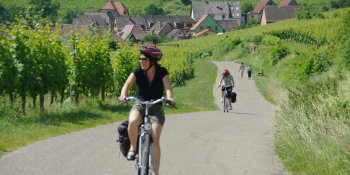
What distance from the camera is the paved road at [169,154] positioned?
269 inches

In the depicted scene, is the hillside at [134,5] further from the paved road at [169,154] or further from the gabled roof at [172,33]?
the paved road at [169,154]

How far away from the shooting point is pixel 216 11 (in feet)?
478

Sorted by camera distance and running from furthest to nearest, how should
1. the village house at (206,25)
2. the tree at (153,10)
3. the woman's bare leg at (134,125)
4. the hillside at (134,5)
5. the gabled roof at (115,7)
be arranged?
the gabled roof at (115,7) → the tree at (153,10) → the hillside at (134,5) → the village house at (206,25) → the woman's bare leg at (134,125)

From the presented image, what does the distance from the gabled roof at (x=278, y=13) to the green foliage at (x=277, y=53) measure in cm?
6999

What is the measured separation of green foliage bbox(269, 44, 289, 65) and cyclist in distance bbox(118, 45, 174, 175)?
41904 millimetres

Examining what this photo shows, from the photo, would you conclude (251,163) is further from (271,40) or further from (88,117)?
(271,40)

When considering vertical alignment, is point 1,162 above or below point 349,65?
below

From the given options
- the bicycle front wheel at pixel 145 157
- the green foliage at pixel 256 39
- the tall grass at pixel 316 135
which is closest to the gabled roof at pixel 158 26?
the green foliage at pixel 256 39

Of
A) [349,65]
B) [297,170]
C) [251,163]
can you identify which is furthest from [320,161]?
[349,65]

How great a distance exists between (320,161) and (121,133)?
11.6 ft

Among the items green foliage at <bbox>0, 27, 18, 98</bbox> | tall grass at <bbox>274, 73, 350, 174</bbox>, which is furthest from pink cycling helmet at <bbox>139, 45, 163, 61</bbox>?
green foliage at <bbox>0, 27, 18, 98</bbox>

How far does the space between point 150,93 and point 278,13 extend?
11608 centimetres

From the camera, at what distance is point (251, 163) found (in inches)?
311

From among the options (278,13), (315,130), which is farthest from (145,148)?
(278,13)
